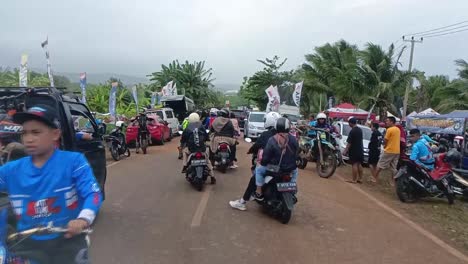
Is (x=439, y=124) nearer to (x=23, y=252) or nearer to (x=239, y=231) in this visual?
(x=239, y=231)

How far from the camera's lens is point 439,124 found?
16859 mm

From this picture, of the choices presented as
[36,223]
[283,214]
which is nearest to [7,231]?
[36,223]

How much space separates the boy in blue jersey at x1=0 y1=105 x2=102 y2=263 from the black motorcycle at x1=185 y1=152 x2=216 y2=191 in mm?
6645

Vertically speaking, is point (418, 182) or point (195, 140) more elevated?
point (195, 140)

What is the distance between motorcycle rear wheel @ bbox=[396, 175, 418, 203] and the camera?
9.17m

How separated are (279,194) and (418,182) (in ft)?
11.8

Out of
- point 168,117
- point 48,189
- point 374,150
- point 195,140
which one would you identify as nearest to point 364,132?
point 374,150

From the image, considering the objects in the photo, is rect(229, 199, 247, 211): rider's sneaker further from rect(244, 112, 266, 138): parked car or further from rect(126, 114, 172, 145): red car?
rect(244, 112, 266, 138): parked car

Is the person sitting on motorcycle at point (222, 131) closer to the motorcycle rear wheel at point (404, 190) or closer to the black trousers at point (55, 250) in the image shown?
the motorcycle rear wheel at point (404, 190)

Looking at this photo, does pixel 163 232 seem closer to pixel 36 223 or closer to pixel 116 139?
pixel 36 223

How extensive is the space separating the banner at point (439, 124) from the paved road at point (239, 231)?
25.6ft

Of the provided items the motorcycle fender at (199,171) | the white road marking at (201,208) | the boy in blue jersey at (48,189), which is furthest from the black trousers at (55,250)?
the motorcycle fender at (199,171)

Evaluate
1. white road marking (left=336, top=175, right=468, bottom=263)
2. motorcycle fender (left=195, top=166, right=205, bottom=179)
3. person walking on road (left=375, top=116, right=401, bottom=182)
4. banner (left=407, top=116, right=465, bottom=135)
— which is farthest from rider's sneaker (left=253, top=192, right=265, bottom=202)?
banner (left=407, top=116, right=465, bottom=135)

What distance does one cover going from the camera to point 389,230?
6.88m
